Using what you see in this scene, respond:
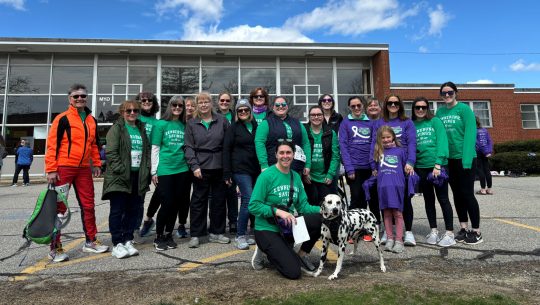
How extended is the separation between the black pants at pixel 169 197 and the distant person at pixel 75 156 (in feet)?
2.63

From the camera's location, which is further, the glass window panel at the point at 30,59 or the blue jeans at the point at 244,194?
the glass window panel at the point at 30,59

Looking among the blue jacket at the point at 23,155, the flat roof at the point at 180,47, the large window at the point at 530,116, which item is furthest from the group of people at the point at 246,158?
the large window at the point at 530,116

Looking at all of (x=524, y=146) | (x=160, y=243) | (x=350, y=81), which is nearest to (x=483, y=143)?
(x=160, y=243)

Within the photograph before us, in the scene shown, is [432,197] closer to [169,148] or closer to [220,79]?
[169,148]

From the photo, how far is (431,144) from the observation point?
4832 millimetres

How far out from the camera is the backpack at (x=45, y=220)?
405cm

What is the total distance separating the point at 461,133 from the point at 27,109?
2066 cm

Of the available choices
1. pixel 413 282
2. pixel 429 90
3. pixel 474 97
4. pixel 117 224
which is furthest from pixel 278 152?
pixel 474 97

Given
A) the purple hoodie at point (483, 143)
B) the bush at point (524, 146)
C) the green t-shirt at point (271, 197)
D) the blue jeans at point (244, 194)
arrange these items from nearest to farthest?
the green t-shirt at point (271, 197)
the blue jeans at point (244, 194)
the purple hoodie at point (483, 143)
the bush at point (524, 146)

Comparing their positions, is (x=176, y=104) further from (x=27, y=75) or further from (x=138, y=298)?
(x=27, y=75)

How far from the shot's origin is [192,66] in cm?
1953

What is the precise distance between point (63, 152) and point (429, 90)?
77.3 feet

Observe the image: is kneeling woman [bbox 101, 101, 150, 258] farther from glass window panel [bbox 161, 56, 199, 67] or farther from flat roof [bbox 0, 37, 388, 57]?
glass window panel [bbox 161, 56, 199, 67]

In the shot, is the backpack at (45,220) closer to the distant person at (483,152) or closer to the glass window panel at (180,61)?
the distant person at (483,152)
